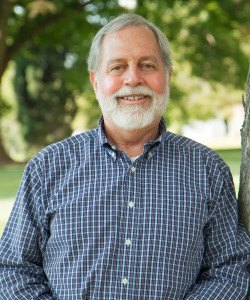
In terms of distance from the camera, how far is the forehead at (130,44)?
2.21 meters

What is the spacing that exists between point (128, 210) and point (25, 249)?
0.52 metres

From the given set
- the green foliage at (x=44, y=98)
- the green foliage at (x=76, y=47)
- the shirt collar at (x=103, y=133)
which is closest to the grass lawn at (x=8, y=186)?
the green foliage at (x=76, y=47)

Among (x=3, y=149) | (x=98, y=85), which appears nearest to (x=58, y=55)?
(x=3, y=149)

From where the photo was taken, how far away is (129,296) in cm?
197

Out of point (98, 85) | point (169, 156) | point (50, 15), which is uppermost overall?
point (50, 15)

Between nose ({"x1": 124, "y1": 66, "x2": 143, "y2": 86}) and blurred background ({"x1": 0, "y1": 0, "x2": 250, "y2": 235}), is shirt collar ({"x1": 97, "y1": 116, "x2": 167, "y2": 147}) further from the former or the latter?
blurred background ({"x1": 0, "y1": 0, "x2": 250, "y2": 235})

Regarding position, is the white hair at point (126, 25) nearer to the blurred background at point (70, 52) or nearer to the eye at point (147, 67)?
the eye at point (147, 67)

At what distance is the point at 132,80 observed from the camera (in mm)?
2174

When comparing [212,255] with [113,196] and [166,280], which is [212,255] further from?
[113,196]

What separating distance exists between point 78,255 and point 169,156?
2.12 ft

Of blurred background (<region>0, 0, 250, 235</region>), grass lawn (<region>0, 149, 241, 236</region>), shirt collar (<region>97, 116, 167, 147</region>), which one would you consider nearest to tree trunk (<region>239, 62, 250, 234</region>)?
shirt collar (<region>97, 116, 167, 147</region>)

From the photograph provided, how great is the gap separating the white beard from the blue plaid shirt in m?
0.12

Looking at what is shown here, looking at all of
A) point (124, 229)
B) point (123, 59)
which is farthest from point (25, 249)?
point (123, 59)

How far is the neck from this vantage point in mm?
2246
